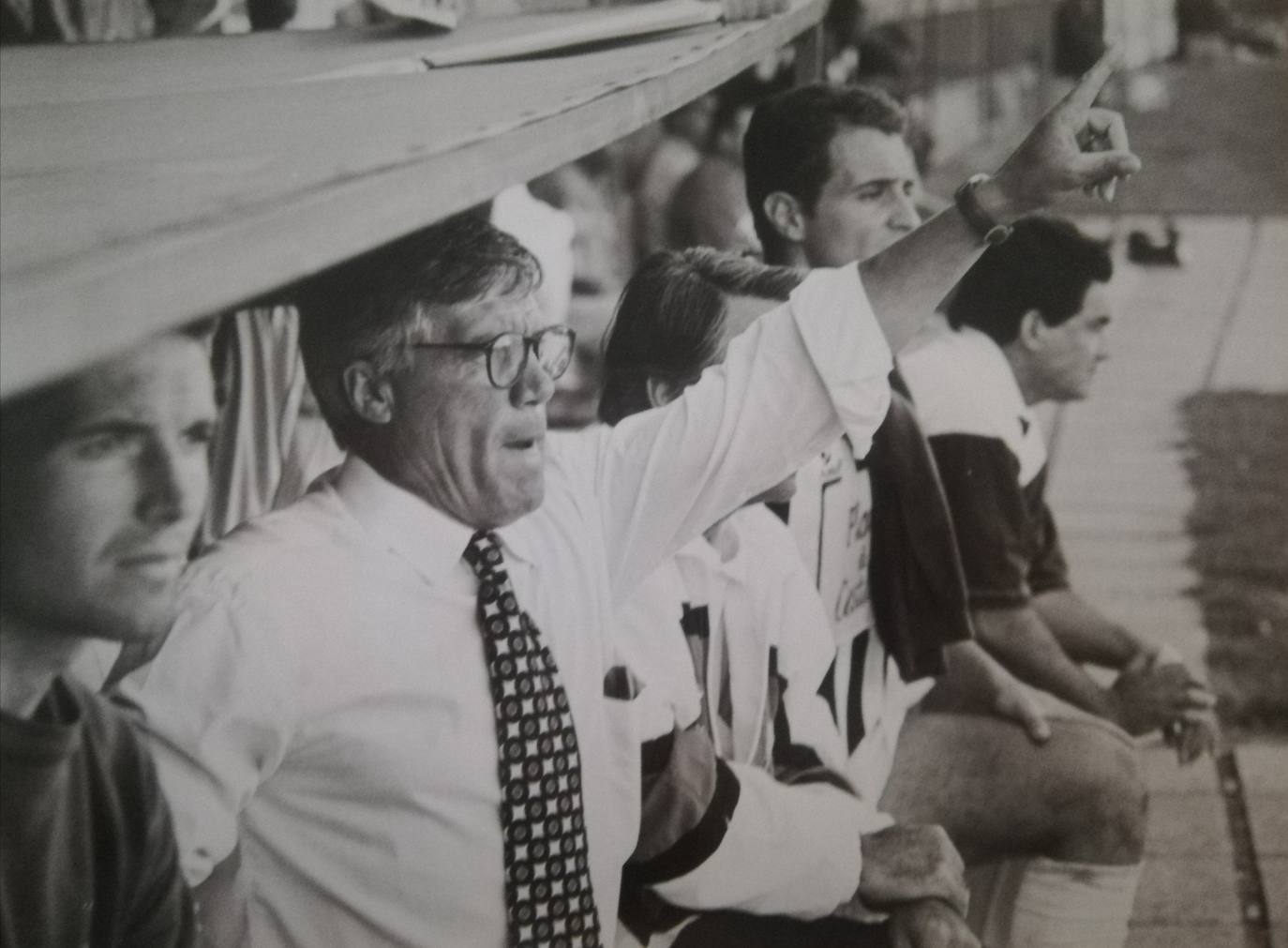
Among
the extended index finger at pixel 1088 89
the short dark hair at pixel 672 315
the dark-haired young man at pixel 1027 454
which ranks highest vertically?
the extended index finger at pixel 1088 89

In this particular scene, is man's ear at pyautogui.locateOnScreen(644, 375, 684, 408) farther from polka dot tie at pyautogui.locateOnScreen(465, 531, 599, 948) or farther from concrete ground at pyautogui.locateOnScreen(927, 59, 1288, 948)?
concrete ground at pyautogui.locateOnScreen(927, 59, 1288, 948)

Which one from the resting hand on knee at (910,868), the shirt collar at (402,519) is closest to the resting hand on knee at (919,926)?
the resting hand on knee at (910,868)

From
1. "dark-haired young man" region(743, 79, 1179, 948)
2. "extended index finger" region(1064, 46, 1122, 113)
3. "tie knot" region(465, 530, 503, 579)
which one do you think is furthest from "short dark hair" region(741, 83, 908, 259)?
"tie knot" region(465, 530, 503, 579)

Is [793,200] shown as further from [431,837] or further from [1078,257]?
[431,837]

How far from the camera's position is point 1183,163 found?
222 centimetres

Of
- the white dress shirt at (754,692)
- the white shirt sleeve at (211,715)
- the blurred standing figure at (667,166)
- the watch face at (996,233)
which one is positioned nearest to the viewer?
the white shirt sleeve at (211,715)

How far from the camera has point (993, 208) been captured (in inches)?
68.7

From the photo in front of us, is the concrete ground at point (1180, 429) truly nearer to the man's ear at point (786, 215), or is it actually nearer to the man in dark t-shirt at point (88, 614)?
the man's ear at point (786, 215)

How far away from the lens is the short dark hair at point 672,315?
1866mm

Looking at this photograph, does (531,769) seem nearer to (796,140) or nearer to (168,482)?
(168,482)

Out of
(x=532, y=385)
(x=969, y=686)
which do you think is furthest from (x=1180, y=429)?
(x=532, y=385)

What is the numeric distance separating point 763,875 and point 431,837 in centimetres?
49

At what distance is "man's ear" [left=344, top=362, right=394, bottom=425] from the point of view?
1.57 meters

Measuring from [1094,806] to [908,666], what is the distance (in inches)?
12.3
